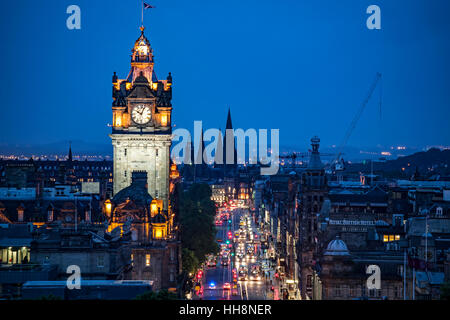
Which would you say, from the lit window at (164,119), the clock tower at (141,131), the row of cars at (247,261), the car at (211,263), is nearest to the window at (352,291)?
the clock tower at (141,131)

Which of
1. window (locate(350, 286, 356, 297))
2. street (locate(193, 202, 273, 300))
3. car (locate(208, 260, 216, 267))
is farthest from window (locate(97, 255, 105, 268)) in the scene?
car (locate(208, 260, 216, 267))

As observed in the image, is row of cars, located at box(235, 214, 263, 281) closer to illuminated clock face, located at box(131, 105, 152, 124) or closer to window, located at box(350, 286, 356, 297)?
illuminated clock face, located at box(131, 105, 152, 124)

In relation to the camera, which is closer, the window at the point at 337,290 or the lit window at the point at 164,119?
the window at the point at 337,290

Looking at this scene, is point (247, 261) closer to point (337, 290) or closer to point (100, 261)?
point (100, 261)

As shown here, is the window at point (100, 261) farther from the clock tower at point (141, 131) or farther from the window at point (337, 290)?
the clock tower at point (141, 131)

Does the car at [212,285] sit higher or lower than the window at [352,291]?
lower

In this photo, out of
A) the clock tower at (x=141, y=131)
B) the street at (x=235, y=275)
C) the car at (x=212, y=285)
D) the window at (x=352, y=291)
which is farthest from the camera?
the car at (x=212, y=285)

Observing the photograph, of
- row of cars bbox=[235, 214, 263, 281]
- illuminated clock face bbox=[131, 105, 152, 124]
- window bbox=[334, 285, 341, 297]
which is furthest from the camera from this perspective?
row of cars bbox=[235, 214, 263, 281]
